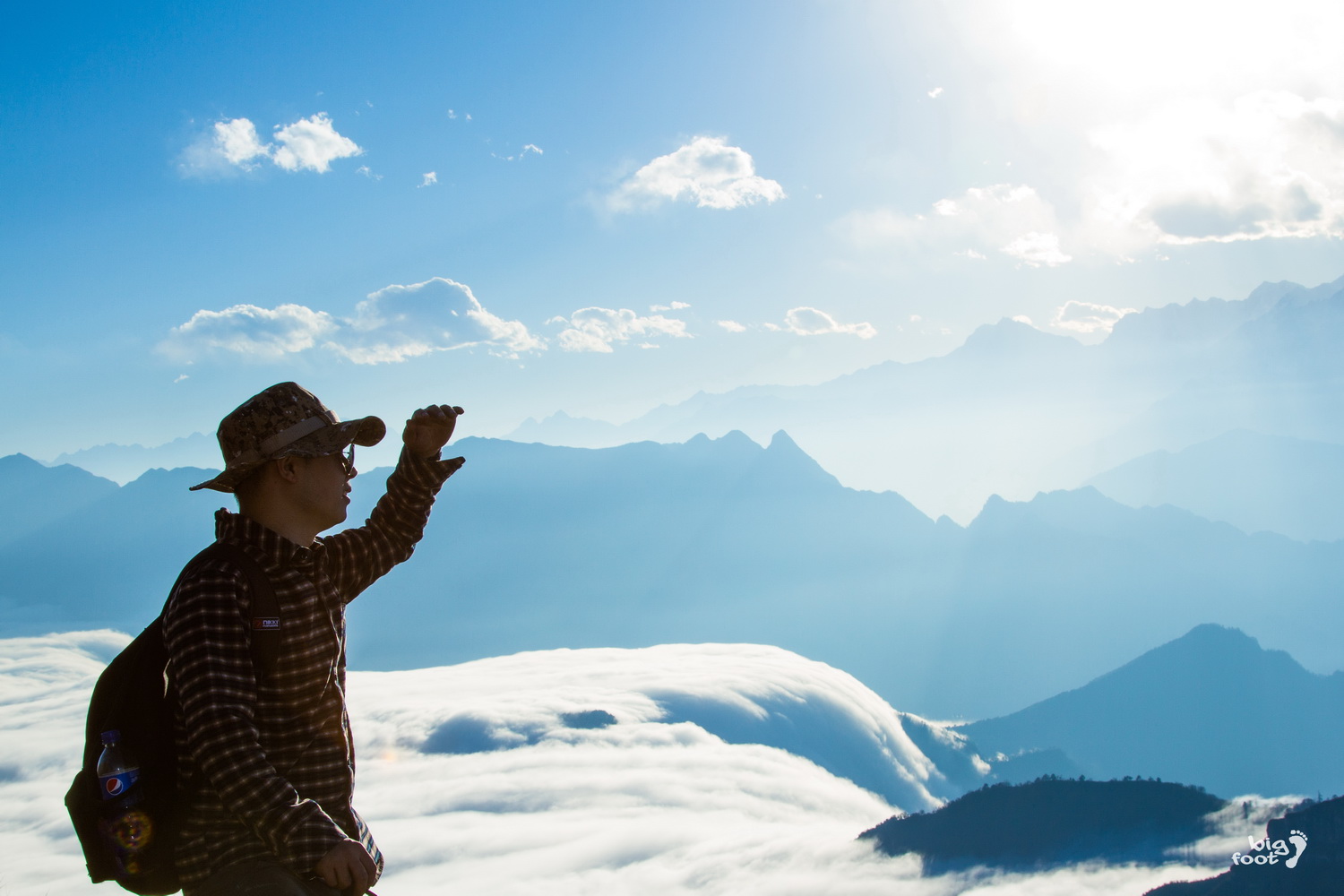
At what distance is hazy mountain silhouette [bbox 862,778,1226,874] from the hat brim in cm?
8137

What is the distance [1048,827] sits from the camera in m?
82.1

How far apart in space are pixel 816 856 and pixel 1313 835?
4367cm

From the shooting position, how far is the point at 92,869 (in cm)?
235

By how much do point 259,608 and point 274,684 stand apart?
26 centimetres

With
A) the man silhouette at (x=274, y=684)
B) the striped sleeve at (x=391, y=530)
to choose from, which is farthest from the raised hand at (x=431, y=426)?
the man silhouette at (x=274, y=684)

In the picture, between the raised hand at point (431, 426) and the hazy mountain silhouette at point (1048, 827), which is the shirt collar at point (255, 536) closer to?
the raised hand at point (431, 426)

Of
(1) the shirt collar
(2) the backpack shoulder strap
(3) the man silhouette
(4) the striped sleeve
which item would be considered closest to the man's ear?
(3) the man silhouette

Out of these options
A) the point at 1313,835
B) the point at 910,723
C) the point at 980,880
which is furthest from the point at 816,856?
the point at 910,723

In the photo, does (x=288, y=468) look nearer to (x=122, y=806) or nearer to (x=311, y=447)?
(x=311, y=447)

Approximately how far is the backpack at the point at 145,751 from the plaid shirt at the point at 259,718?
0.04 metres

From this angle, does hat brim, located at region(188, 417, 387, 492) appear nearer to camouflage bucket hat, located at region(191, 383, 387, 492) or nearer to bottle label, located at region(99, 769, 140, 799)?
camouflage bucket hat, located at region(191, 383, 387, 492)

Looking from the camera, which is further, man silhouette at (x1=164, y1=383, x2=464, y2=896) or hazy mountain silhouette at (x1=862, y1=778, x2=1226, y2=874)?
hazy mountain silhouette at (x1=862, y1=778, x2=1226, y2=874)

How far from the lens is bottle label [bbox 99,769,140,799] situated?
233 cm

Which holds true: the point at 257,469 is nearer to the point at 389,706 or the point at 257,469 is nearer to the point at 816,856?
the point at 816,856
